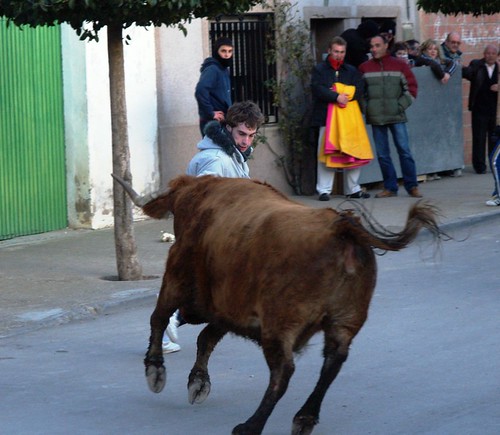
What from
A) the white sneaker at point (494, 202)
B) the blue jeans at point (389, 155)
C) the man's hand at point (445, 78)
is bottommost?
the white sneaker at point (494, 202)

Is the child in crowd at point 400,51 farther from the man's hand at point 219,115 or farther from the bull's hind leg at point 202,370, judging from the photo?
the bull's hind leg at point 202,370

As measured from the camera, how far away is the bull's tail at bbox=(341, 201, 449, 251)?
5.69 meters

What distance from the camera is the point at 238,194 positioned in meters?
6.47

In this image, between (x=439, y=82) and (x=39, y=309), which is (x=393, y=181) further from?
(x=39, y=309)

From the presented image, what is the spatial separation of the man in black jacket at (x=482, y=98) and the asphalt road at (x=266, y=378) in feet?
29.6

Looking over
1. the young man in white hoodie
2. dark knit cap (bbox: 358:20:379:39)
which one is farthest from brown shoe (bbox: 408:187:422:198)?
the young man in white hoodie

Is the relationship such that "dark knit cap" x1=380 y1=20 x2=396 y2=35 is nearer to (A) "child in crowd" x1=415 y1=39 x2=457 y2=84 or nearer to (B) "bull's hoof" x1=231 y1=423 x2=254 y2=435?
(A) "child in crowd" x1=415 y1=39 x2=457 y2=84

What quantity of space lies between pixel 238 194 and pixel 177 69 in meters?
8.74

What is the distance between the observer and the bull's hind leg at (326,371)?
19.1ft

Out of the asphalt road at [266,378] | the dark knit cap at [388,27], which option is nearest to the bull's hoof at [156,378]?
the asphalt road at [266,378]

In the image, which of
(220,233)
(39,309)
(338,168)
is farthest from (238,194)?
(338,168)

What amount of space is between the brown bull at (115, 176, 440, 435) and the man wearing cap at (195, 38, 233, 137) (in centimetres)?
738

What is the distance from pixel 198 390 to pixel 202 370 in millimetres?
122

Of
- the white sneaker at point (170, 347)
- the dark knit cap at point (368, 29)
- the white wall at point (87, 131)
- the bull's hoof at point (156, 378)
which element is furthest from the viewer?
the dark knit cap at point (368, 29)
